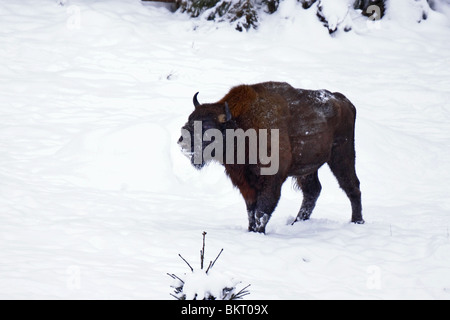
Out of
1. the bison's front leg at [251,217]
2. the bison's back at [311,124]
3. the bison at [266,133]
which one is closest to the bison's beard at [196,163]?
the bison at [266,133]

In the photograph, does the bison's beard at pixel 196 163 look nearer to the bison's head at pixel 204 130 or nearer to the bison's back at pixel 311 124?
the bison's head at pixel 204 130

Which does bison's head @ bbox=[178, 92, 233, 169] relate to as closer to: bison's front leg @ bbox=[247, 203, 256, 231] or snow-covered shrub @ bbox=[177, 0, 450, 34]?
bison's front leg @ bbox=[247, 203, 256, 231]

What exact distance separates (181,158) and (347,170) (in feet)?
8.35

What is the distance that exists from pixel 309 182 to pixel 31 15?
8986 mm

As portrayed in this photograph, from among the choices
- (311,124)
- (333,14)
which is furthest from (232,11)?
(311,124)

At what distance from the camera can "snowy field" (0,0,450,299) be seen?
548cm

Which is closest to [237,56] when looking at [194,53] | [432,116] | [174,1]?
[194,53]

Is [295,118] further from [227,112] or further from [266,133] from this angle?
[227,112]

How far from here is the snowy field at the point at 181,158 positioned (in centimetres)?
548

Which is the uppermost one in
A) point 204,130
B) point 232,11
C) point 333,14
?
point 204,130

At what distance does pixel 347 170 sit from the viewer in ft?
25.0

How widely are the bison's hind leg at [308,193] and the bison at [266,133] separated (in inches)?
18.3

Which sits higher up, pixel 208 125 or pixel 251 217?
pixel 208 125

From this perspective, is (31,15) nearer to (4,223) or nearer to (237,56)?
(237,56)
